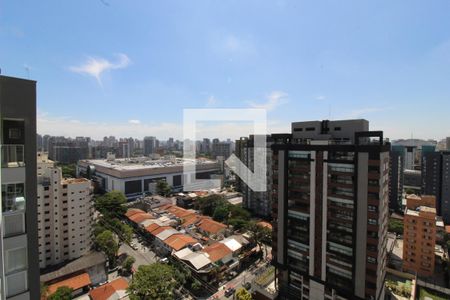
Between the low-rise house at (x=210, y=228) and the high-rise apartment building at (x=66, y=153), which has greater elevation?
the high-rise apartment building at (x=66, y=153)

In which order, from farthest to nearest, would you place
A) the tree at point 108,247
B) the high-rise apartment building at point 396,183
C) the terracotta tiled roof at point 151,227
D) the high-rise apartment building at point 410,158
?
1. the high-rise apartment building at point 410,158
2. the high-rise apartment building at point 396,183
3. the terracotta tiled roof at point 151,227
4. the tree at point 108,247

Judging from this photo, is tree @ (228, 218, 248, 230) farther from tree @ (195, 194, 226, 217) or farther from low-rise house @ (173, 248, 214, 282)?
low-rise house @ (173, 248, 214, 282)

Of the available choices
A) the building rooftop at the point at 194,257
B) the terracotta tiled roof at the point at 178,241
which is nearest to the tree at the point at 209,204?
the terracotta tiled roof at the point at 178,241

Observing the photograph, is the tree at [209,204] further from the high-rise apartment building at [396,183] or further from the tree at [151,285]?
the high-rise apartment building at [396,183]

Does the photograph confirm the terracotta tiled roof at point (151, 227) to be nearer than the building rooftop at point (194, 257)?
No

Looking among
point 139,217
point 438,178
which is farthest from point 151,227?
point 438,178

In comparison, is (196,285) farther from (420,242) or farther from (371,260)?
(420,242)

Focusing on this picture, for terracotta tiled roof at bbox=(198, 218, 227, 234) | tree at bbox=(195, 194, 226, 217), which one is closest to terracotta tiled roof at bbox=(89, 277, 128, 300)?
terracotta tiled roof at bbox=(198, 218, 227, 234)
